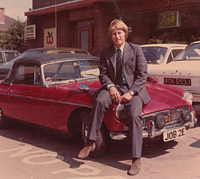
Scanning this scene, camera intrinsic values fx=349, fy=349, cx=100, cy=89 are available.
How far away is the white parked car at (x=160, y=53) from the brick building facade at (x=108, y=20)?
14.2ft

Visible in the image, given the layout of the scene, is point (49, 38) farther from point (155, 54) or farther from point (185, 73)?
point (185, 73)

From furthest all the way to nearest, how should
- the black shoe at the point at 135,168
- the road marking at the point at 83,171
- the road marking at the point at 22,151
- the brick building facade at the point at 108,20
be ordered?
the brick building facade at the point at 108,20 → the road marking at the point at 22,151 → the road marking at the point at 83,171 → the black shoe at the point at 135,168

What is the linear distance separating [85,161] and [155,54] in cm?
498

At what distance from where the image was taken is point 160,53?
9.16m

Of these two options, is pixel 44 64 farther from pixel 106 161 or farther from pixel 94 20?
pixel 94 20

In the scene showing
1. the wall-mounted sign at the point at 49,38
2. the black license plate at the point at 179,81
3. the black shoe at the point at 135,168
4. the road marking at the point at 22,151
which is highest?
the wall-mounted sign at the point at 49,38

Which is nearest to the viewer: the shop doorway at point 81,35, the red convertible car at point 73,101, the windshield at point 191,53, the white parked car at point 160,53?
the red convertible car at point 73,101

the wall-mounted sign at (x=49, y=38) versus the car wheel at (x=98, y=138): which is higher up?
the wall-mounted sign at (x=49, y=38)

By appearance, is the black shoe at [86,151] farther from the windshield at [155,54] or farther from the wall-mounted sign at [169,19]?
the wall-mounted sign at [169,19]

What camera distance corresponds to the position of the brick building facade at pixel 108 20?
1490 centimetres

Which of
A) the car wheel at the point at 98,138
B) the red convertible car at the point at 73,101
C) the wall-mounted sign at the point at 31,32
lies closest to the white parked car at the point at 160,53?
the red convertible car at the point at 73,101

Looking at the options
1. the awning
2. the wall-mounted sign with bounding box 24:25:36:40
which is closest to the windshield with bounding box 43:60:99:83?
the awning

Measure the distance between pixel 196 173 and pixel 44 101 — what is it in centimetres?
262

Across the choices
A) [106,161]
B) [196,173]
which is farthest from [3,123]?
[196,173]
